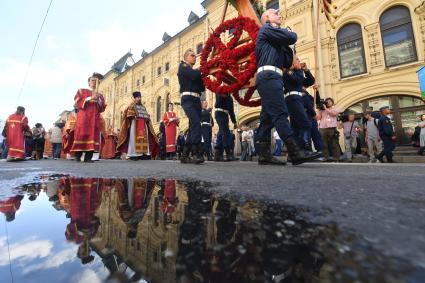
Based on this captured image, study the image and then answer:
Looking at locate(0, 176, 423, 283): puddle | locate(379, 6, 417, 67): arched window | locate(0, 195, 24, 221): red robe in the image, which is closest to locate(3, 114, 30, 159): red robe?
locate(0, 195, 24, 221): red robe

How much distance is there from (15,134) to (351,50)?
12582mm

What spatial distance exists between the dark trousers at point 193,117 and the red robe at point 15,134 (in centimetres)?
626

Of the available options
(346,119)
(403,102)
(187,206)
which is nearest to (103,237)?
(187,206)

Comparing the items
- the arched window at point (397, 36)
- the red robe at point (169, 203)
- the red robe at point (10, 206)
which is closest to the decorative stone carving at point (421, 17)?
the arched window at point (397, 36)

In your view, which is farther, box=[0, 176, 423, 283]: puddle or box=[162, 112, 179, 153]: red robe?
box=[162, 112, 179, 153]: red robe

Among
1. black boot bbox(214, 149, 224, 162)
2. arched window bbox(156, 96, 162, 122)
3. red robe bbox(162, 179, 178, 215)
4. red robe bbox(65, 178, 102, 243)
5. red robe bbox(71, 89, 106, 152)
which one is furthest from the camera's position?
arched window bbox(156, 96, 162, 122)

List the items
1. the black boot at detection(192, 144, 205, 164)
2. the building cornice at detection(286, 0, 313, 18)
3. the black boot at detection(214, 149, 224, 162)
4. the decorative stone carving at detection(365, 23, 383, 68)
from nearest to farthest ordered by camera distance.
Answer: the black boot at detection(192, 144, 205, 164)
the black boot at detection(214, 149, 224, 162)
the decorative stone carving at detection(365, 23, 383, 68)
the building cornice at detection(286, 0, 313, 18)

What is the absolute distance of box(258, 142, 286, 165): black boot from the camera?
3.02 metres

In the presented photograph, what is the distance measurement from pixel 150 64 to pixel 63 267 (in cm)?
2466

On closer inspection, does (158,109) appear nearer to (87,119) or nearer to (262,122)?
(87,119)

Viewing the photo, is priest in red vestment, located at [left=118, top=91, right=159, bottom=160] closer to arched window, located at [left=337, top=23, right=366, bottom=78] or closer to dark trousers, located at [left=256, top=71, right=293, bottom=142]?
dark trousers, located at [left=256, top=71, right=293, bottom=142]

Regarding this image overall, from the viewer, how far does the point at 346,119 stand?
8297 millimetres

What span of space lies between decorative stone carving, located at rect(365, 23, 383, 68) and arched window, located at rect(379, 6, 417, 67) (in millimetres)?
233

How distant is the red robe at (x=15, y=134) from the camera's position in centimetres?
738
